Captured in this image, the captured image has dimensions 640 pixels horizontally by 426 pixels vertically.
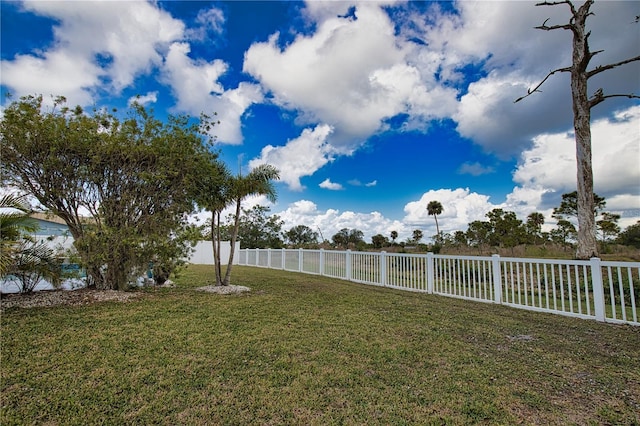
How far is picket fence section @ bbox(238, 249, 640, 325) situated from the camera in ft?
16.0

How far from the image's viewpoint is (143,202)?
6332 millimetres

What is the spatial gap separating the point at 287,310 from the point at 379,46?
731 cm

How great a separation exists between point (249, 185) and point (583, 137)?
842 cm

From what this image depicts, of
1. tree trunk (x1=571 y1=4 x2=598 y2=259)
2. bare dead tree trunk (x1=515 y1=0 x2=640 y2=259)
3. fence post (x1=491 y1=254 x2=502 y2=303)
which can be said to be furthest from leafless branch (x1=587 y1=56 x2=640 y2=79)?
fence post (x1=491 y1=254 x2=502 y2=303)

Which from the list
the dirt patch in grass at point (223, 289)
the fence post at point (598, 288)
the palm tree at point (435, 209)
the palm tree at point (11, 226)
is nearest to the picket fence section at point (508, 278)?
the fence post at point (598, 288)

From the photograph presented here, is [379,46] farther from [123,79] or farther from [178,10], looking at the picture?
[123,79]

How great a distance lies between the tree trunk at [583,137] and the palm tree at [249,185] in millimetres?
7651

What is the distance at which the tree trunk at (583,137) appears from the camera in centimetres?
752

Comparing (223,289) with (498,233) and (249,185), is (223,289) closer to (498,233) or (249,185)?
(249,185)

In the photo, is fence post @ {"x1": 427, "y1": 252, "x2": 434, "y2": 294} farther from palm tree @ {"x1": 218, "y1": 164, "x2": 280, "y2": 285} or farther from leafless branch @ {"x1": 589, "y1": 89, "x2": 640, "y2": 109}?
leafless branch @ {"x1": 589, "y1": 89, "x2": 640, "y2": 109}

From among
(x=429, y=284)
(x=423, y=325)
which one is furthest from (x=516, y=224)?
(x=423, y=325)

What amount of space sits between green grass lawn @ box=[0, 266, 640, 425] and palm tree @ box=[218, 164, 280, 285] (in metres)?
2.98

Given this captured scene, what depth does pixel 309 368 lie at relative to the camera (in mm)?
2934

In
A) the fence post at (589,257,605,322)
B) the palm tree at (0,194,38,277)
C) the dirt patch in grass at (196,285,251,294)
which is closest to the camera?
the palm tree at (0,194,38,277)
